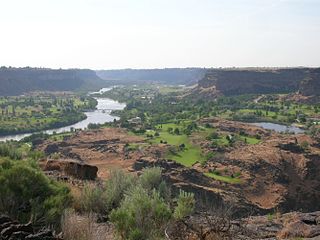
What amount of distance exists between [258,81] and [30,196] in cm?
14562

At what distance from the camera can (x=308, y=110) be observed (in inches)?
4306

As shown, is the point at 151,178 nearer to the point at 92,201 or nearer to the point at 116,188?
the point at 116,188

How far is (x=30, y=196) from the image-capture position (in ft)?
38.6

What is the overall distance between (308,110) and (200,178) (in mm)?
75210

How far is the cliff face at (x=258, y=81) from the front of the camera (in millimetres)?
148375

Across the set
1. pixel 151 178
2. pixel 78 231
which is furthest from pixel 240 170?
pixel 78 231

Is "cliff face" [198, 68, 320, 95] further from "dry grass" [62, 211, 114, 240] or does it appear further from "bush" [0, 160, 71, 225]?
"dry grass" [62, 211, 114, 240]

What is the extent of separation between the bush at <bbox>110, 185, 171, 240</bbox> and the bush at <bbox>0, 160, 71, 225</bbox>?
1.55 meters

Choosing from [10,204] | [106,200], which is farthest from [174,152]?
[10,204]

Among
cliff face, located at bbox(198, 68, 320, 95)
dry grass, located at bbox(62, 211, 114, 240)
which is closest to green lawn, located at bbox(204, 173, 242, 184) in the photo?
dry grass, located at bbox(62, 211, 114, 240)

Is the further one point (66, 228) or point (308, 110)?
point (308, 110)

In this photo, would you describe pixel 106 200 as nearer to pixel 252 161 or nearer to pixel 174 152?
pixel 252 161

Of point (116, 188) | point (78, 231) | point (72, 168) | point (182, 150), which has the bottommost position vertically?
point (182, 150)

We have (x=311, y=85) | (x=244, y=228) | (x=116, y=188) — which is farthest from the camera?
(x=311, y=85)
